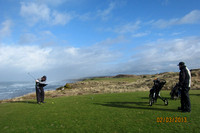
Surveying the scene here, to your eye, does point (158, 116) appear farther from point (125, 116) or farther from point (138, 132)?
point (138, 132)

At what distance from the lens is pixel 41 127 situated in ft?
23.9

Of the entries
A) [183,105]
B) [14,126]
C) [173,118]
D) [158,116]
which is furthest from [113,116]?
[14,126]

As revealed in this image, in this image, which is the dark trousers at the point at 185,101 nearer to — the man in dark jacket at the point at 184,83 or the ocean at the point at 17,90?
the man in dark jacket at the point at 184,83

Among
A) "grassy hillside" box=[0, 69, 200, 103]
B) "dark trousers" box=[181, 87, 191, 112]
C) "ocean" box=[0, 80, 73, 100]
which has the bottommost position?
"ocean" box=[0, 80, 73, 100]

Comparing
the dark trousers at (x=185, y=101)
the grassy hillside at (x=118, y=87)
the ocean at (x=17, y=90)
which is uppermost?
the dark trousers at (x=185, y=101)

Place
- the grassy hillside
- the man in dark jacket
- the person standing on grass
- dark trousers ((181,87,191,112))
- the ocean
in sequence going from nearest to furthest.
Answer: dark trousers ((181,87,191,112)), the man in dark jacket, the person standing on grass, the grassy hillside, the ocean

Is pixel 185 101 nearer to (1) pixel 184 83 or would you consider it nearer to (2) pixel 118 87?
(1) pixel 184 83

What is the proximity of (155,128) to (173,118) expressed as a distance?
1.87 meters
